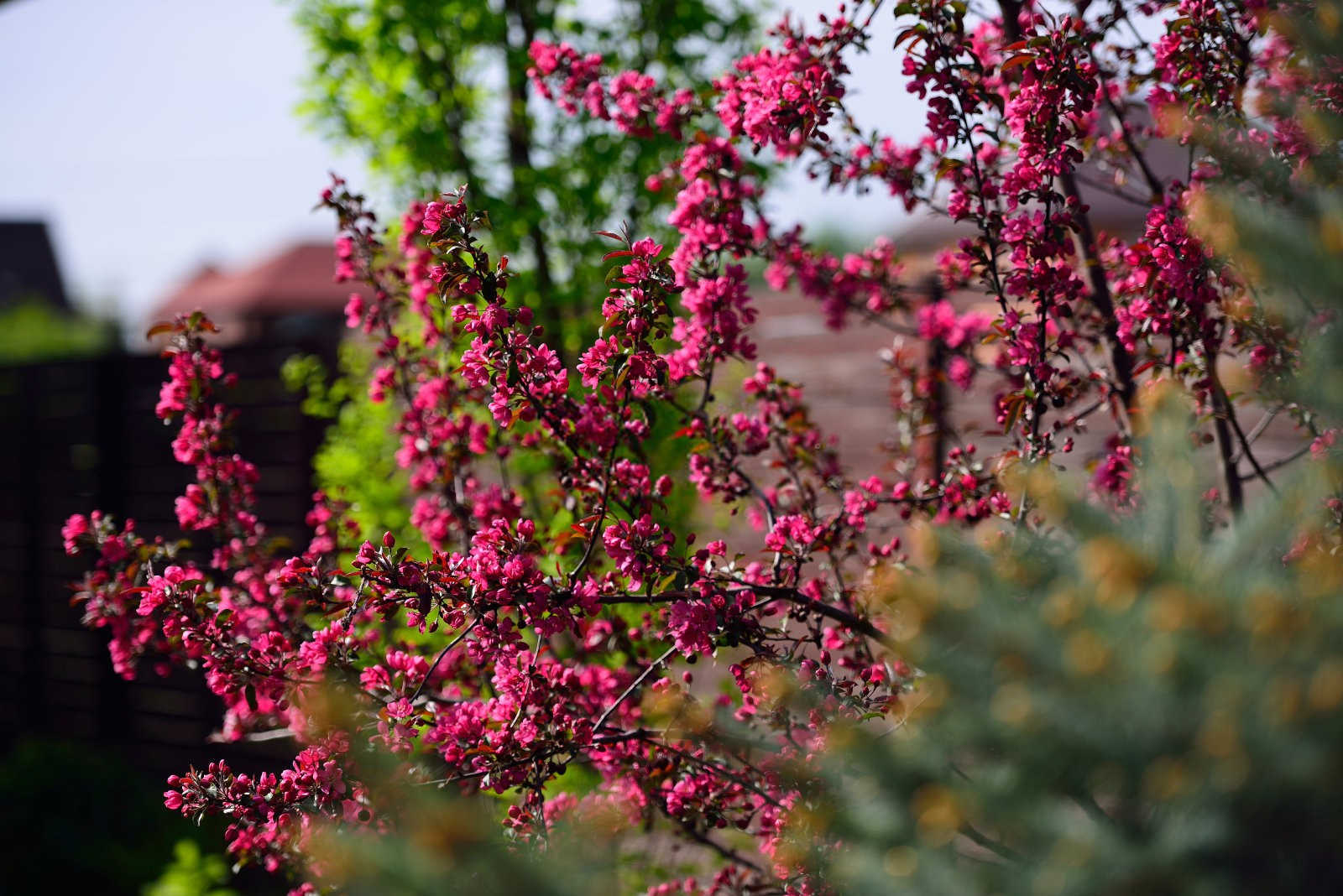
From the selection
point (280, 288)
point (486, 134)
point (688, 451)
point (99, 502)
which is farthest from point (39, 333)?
point (688, 451)

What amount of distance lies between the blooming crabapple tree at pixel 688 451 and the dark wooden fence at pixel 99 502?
6.51ft

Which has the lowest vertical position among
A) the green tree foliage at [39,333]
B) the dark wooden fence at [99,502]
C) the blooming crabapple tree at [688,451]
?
the blooming crabapple tree at [688,451]

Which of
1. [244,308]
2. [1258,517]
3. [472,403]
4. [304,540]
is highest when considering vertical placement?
[244,308]

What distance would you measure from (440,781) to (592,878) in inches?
36.0

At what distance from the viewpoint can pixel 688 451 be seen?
2.15 meters

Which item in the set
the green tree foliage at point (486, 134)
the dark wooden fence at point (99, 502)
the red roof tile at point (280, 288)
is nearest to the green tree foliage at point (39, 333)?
the red roof tile at point (280, 288)

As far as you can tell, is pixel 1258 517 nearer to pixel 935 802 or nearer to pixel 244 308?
pixel 935 802

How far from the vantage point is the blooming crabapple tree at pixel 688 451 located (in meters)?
1.67

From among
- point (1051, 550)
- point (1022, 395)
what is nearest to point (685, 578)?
point (1022, 395)

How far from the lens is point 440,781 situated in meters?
1.59

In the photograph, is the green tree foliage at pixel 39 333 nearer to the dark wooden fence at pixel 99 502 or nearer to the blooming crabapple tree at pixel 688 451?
the dark wooden fence at pixel 99 502

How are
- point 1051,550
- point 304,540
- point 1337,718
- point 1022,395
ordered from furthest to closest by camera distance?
point 304,540, point 1022,395, point 1051,550, point 1337,718

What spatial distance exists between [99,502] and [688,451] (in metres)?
4.24

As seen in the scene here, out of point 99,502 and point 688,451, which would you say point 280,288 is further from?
point 688,451
